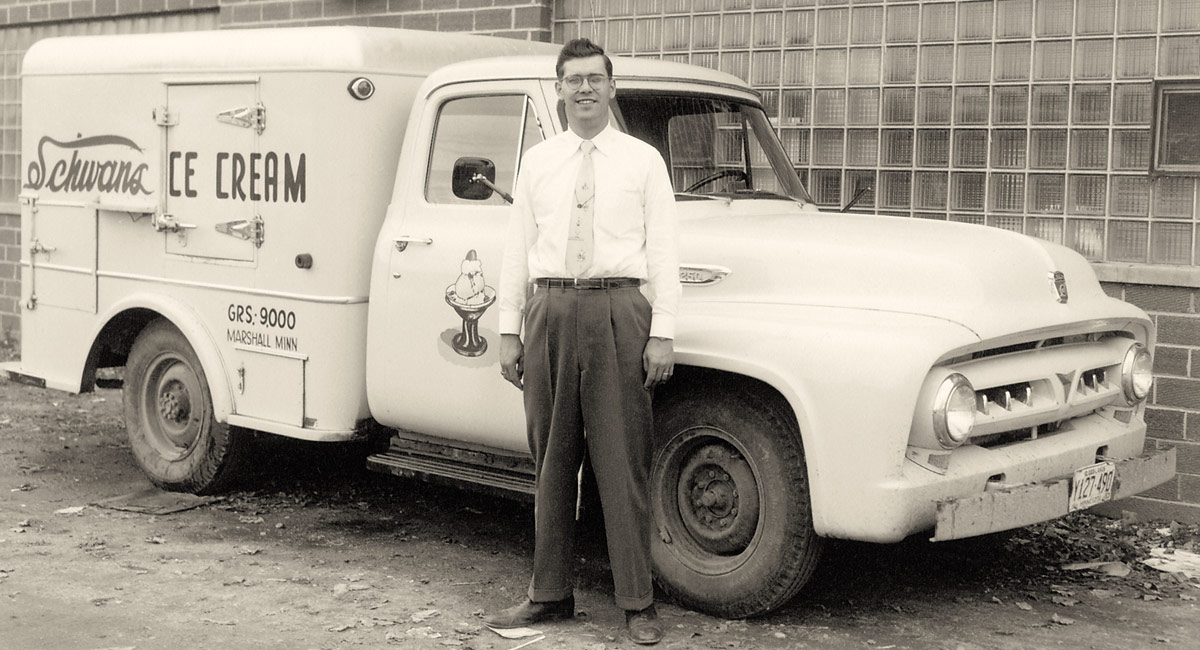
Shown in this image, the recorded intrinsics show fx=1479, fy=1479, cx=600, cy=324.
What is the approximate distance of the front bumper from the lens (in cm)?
491

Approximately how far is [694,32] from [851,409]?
4343 millimetres

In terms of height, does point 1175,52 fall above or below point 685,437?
above

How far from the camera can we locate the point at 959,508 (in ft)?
16.1

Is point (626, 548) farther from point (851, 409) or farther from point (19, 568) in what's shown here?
point (19, 568)

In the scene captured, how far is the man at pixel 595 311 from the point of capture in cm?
514

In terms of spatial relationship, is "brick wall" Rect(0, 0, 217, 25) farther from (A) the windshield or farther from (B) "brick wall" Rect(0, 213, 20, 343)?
(A) the windshield

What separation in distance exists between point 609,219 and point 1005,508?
1.68 meters

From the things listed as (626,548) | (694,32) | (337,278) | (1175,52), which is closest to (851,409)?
(626,548)

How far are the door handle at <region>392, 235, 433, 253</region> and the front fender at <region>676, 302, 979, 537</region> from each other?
5.15ft

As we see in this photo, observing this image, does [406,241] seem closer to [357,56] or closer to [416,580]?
[357,56]

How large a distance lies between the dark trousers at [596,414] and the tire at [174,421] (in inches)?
98.5

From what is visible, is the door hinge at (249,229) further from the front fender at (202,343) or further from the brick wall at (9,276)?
the brick wall at (9,276)

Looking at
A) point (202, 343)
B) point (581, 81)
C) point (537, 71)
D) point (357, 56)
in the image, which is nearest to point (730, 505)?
point (581, 81)

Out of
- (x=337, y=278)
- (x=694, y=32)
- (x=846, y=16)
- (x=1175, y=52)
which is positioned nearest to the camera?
(x=337, y=278)
